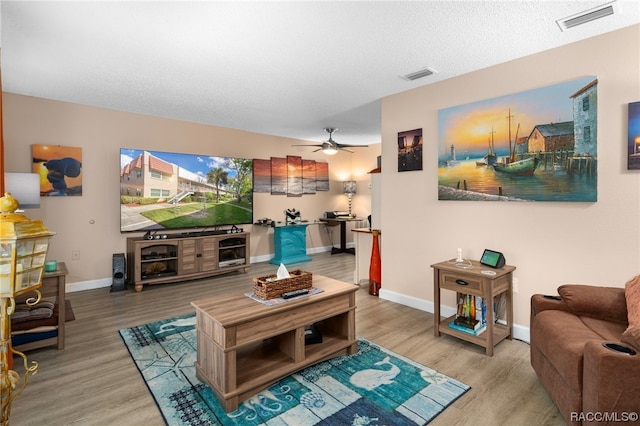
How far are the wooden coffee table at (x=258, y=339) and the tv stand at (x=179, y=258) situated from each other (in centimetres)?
281

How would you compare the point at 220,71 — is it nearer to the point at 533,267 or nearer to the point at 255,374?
the point at 255,374

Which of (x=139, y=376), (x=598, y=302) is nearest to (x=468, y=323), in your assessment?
(x=598, y=302)

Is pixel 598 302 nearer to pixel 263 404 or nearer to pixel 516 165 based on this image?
pixel 516 165

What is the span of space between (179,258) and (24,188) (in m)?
2.00

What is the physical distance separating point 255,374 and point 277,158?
5.06 m

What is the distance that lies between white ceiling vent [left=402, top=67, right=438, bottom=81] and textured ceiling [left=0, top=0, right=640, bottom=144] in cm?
7

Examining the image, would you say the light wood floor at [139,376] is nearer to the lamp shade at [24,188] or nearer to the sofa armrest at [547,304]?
the sofa armrest at [547,304]

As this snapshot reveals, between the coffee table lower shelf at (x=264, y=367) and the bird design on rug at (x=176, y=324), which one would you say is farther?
the bird design on rug at (x=176, y=324)

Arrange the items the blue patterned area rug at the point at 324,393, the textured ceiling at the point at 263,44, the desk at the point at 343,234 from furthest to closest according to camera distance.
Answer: the desk at the point at 343,234
the textured ceiling at the point at 263,44
the blue patterned area rug at the point at 324,393

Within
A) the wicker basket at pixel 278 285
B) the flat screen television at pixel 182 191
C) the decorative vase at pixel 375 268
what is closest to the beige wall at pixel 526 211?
the decorative vase at pixel 375 268

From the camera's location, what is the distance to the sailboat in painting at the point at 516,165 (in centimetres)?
286

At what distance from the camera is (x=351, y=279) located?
5.12m

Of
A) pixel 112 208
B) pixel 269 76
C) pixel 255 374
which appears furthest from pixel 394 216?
pixel 112 208

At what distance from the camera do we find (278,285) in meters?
2.32
